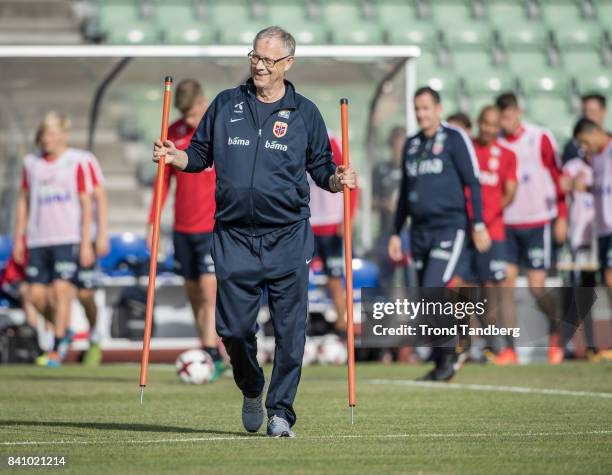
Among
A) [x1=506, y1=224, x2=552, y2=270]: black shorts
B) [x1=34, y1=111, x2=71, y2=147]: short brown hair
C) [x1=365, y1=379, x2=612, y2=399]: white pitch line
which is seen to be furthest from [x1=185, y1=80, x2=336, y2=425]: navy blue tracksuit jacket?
[x1=506, y1=224, x2=552, y2=270]: black shorts

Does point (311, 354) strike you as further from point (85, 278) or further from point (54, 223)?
point (54, 223)

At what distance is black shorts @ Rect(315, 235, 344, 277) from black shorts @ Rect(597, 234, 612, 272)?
2.83 meters

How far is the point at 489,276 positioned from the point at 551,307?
970mm

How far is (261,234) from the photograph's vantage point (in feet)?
23.4

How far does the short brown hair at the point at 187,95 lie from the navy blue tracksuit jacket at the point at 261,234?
484 cm

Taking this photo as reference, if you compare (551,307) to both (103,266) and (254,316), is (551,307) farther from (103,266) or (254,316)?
(254,316)

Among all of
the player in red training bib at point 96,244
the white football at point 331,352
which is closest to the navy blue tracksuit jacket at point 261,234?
the player in red training bib at point 96,244

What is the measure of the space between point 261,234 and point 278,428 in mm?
973

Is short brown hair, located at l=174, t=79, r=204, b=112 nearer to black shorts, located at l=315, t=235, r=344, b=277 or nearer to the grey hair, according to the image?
black shorts, located at l=315, t=235, r=344, b=277

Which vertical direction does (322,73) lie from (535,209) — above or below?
above

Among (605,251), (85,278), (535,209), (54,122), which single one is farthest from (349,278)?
(535,209)

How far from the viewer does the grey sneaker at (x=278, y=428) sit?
707cm

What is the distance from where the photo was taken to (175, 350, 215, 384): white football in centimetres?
1159

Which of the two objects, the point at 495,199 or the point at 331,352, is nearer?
the point at 331,352
